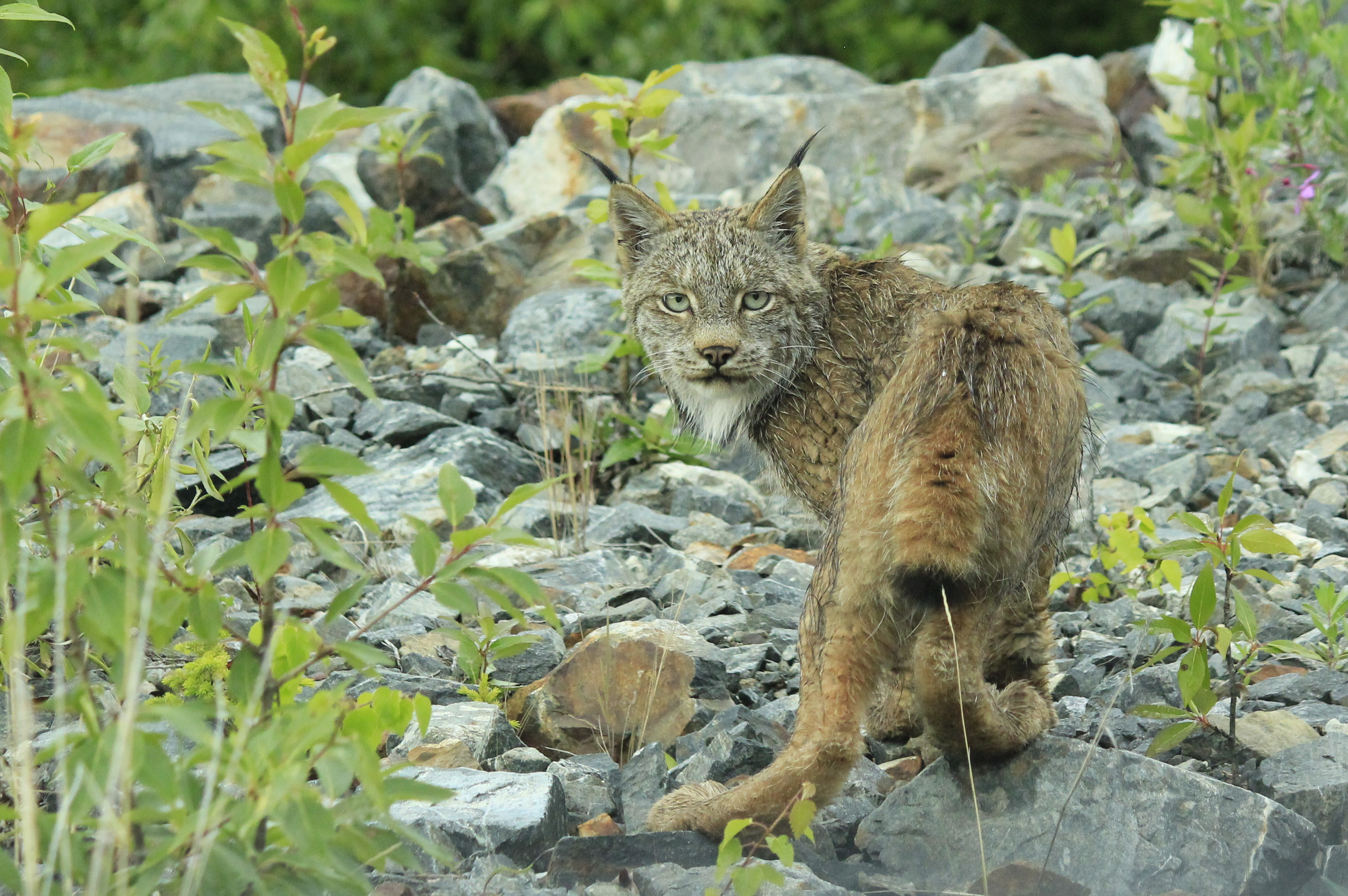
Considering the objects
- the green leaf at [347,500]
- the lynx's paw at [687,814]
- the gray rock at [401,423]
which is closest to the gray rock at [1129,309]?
the gray rock at [401,423]

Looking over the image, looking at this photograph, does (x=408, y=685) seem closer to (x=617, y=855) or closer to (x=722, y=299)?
(x=617, y=855)

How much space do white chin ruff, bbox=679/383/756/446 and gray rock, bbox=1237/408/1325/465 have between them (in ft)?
8.03

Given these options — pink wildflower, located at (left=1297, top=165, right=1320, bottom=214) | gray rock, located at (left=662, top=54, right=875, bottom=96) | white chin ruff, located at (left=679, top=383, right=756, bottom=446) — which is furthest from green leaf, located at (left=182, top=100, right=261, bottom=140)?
gray rock, located at (left=662, top=54, right=875, bottom=96)

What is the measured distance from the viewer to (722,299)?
15.7 feet

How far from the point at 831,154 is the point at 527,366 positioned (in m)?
4.53

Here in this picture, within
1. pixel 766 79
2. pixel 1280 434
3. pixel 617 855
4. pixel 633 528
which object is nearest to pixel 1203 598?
pixel 617 855

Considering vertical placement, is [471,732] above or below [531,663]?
above

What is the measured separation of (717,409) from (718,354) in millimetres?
213

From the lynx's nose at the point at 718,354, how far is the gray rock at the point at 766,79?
7.04 metres

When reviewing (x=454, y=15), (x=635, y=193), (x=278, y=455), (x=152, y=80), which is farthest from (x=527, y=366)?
(x=454, y=15)

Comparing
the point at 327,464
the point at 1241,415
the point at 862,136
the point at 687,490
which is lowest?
the point at 687,490

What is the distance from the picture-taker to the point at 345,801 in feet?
7.10

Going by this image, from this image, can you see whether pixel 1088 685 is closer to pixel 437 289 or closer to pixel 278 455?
pixel 278 455

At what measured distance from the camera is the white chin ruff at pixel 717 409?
4.61m
